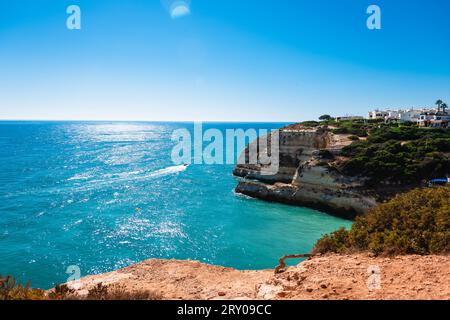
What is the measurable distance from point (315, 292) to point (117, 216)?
2937cm

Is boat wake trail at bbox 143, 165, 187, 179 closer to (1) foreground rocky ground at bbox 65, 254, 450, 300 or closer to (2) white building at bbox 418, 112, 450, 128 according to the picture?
(1) foreground rocky ground at bbox 65, 254, 450, 300

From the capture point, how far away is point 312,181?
37.9 meters

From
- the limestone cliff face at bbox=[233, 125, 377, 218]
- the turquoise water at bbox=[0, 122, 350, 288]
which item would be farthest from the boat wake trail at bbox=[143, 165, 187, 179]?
the limestone cliff face at bbox=[233, 125, 377, 218]

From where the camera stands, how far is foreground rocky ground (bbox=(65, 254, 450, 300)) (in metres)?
7.56

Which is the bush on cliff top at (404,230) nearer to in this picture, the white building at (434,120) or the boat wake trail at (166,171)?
the boat wake trail at (166,171)

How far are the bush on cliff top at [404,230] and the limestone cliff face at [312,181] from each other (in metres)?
21.6

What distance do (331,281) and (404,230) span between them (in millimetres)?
4507

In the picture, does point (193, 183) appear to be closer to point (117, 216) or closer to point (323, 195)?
point (117, 216)

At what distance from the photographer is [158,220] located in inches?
1282

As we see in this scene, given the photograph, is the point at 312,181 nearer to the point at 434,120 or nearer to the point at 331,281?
the point at 331,281

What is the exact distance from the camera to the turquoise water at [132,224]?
75.6ft

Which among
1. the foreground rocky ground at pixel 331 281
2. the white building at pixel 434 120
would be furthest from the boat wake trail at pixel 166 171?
the white building at pixel 434 120

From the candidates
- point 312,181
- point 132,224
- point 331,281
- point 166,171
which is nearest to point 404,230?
point 331,281
